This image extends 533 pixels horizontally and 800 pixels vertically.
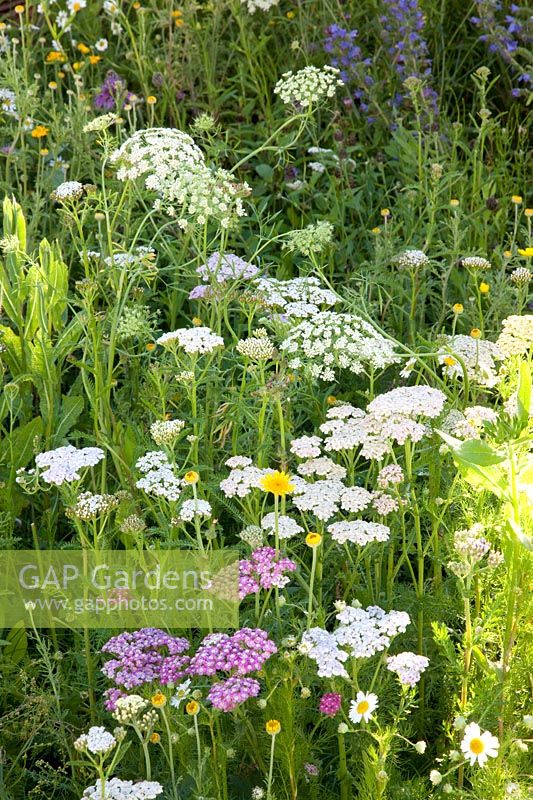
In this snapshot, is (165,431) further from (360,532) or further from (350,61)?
(350,61)

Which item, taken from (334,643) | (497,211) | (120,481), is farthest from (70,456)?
(497,211)

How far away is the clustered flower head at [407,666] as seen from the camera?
176 cm

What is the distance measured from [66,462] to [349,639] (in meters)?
0.70

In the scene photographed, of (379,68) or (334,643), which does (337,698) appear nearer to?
(334,643)

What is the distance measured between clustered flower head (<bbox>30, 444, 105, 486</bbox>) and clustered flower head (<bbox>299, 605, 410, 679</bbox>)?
570 millimetres

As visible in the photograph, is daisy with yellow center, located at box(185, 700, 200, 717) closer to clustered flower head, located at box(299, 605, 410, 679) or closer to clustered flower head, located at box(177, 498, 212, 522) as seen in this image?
clustered flower head, located at box(299, 605, 410, 679)

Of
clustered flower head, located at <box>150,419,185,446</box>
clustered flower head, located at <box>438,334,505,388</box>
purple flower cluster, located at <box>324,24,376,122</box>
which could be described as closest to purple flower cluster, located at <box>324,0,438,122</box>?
purple flower cluster, located at <box>324,24,376,122</box>

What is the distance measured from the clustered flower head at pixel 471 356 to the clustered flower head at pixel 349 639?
2.22 feet

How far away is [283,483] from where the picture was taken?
1966mm

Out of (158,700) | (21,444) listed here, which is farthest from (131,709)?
(21,444)

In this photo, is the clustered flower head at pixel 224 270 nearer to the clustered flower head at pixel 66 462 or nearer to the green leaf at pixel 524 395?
the clustered flower head at pixel 66 462

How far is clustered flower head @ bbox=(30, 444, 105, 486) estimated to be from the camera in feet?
6.88

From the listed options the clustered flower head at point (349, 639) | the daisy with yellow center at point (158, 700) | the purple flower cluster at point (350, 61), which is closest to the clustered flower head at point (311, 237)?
the clustered flower head at point (349, 639)

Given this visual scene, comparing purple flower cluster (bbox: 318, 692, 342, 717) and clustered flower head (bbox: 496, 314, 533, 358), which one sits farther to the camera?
clustered flower head (bbox: 496, 314, 533, 358)
